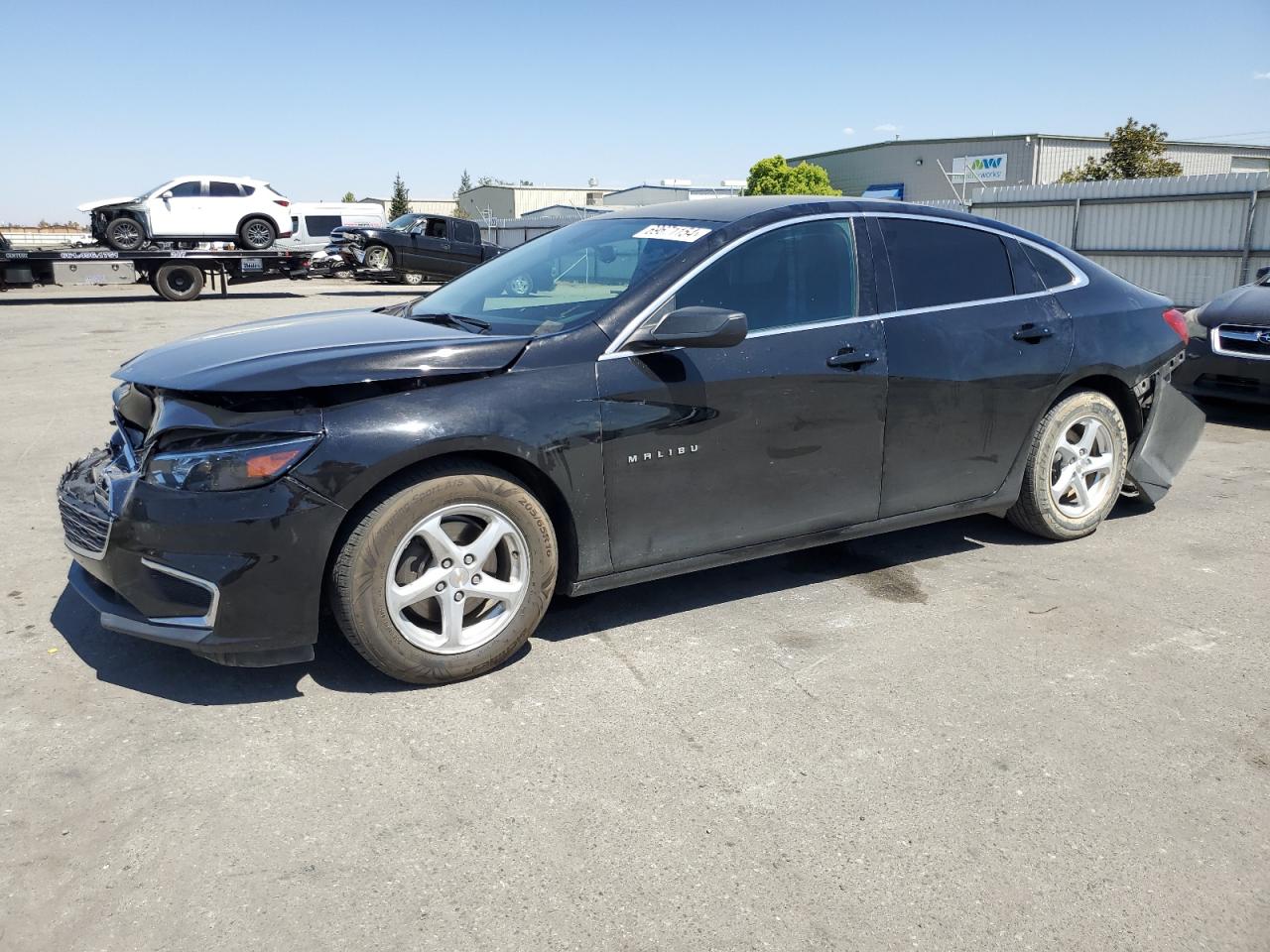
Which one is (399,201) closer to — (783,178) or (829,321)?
(783,178)

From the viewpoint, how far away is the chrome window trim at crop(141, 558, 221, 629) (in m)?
3.20

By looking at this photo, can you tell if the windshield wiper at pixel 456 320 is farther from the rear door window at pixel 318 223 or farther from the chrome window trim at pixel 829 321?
the rear door window at pixel 318 223

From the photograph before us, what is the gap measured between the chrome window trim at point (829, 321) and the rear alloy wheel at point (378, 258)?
75.9 ft

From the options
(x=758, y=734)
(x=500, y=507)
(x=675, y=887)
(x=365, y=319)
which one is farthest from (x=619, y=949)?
(x=365, y=319)

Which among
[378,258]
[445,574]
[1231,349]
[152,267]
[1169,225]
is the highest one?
[1169,225]

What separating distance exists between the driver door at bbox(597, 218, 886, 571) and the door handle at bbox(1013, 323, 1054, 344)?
2.77 ft

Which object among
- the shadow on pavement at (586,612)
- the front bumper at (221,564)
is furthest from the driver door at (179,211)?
the front bumper at (221,564)

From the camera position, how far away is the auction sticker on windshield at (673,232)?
4.04m

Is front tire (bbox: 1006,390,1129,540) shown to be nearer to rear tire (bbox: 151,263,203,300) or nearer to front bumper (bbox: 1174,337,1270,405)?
front bumper (bbox: 1174,337,1270,405)

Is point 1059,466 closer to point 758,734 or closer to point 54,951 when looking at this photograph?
point 758,734

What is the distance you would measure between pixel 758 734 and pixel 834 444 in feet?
4.50

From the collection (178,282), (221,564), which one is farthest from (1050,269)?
(178,282)

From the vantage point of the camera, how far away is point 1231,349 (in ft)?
27.0

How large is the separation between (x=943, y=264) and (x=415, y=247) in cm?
2315
